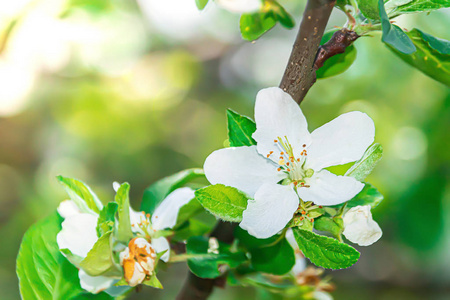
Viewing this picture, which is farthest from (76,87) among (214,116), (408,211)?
(408,211)

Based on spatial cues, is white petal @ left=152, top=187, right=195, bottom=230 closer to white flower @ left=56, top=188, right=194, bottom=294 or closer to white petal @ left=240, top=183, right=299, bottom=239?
white flower @ left=56, top=188, right=194, bottom=294

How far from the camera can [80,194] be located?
45 centimetres

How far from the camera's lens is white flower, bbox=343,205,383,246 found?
370 mm

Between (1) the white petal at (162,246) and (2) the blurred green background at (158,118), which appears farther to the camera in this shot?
(2) the blurred green background at (158,118)

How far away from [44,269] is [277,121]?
262 mm

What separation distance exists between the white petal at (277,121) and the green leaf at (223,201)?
0.05 m

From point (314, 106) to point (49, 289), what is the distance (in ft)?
4.26

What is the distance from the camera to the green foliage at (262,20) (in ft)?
1.56

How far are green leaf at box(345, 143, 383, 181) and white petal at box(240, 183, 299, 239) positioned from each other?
5cm

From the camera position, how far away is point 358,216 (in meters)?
0.37

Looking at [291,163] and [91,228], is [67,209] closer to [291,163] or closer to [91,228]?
[91,228]

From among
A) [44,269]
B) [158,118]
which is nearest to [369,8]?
[44,269]

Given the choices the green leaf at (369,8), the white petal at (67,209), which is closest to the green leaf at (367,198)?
the green leaf at (369,8)

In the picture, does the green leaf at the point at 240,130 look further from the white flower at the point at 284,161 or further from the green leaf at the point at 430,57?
the green leaf at the point at 430,57
